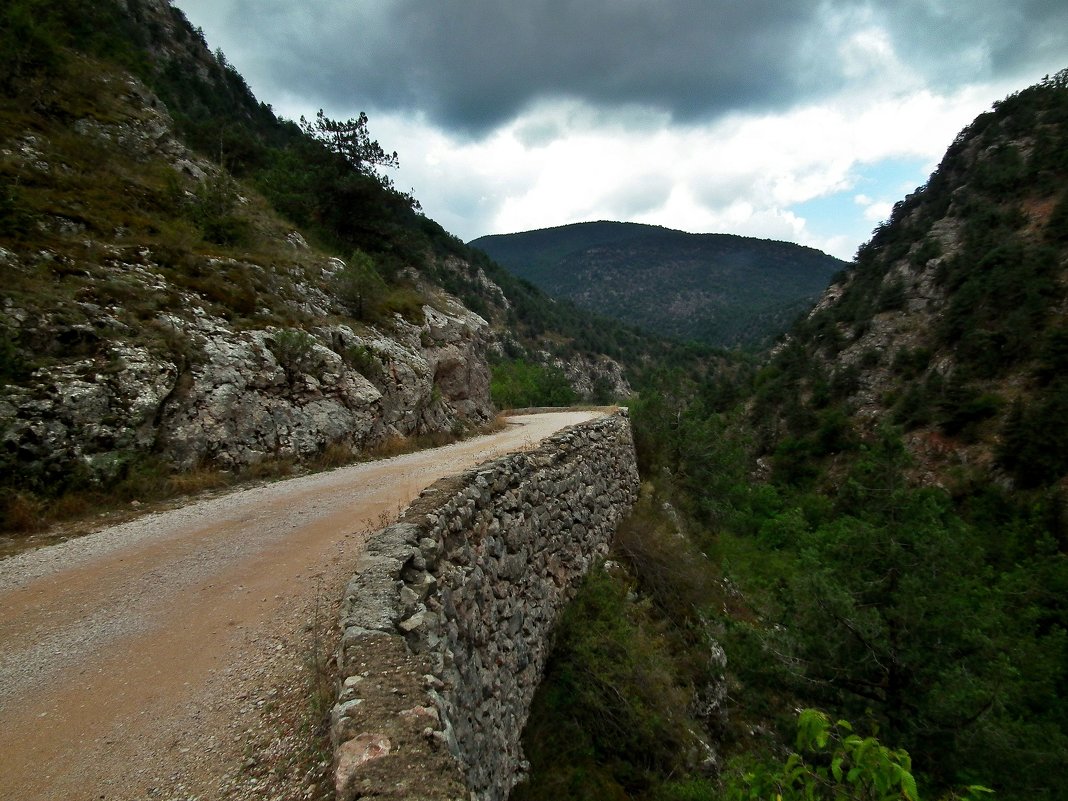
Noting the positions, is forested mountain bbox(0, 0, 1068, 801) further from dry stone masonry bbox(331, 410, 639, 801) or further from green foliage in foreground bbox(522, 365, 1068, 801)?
dry stone masonry bbox(331, 410, 639, 801)

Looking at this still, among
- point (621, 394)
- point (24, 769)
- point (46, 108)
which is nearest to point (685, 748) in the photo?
point (24, 769)

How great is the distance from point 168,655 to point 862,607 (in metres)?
11.1

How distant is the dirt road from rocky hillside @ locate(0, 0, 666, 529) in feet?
6.96

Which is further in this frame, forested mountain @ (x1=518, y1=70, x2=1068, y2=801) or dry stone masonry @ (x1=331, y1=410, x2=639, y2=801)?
forested mountain @ (x1=518, y1=70, x2=1068, y2=801)

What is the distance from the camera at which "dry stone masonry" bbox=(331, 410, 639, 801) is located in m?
2.47

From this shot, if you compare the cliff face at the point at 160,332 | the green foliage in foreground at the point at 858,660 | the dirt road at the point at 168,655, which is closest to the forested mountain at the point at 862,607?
the green foliage in foreground at the point at 858,660

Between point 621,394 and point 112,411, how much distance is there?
8699 cm

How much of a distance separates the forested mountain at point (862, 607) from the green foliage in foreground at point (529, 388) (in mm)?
12259

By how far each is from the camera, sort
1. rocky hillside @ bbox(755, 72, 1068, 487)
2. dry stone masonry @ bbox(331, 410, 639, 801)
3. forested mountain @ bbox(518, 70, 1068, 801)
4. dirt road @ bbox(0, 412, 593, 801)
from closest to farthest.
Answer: dry stone masonry @ bbox(331, 410, 639, 801) < dirt road @ bbox(0, 412, 593, 801) < forested mountain @ bbox(518, 70, 1068, 801) < rocky hillside @ bbox(755, 72, 1068, 487)

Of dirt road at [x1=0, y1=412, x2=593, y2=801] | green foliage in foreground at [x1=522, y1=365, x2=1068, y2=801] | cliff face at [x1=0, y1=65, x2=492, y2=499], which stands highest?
cliff face at [x1=0, y1=65, x2=492, y2=499]

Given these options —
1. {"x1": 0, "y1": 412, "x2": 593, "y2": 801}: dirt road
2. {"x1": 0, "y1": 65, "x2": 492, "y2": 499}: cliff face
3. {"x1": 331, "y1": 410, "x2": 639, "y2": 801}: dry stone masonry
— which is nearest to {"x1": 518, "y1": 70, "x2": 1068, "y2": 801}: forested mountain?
{"x1": 331, "y1": 410, "x2": 639, "y2": 801}: dry stone masonry

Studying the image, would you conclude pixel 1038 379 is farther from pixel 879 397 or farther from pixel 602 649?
pixel 602 649

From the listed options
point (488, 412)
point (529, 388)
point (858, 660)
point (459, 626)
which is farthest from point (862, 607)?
point (529, 388)

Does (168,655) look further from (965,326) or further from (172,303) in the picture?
(965,326)
